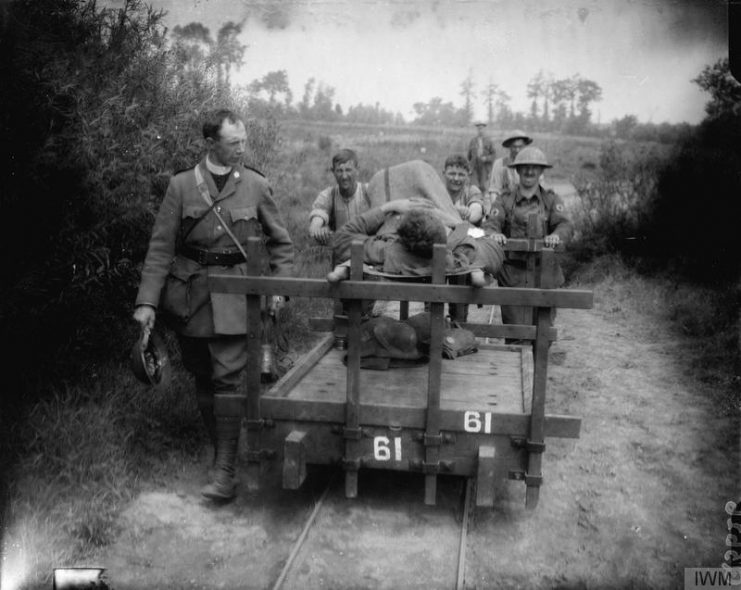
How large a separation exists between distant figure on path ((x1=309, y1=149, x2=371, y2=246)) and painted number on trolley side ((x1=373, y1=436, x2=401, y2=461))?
3.09 m

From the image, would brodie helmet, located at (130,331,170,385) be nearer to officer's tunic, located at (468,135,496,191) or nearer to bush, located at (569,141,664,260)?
officer's tunic, located at (468,135,496,191)

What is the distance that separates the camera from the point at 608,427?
6.19 metres

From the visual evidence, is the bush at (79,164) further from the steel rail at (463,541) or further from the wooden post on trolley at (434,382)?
the steel rail at (463,541)

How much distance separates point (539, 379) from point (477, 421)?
412mm

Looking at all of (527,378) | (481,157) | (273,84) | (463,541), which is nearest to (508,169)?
(481,157)

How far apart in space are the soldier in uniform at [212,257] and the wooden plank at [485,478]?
150 cm

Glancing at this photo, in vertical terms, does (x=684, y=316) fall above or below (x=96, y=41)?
below

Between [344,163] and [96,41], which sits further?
[344,163]

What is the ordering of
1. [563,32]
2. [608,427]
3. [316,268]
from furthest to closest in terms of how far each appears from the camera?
[316,268]
[563,32]
[608,427]

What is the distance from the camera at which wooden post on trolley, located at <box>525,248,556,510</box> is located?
3.62m

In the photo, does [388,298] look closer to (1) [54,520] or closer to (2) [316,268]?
(1) [54,520]

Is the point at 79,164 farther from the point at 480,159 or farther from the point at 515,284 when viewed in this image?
the point at 480,159

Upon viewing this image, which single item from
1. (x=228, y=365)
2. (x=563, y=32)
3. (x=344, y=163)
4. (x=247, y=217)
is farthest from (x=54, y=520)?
(x=563, y=32)

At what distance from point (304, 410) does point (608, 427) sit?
3266 millimetres
